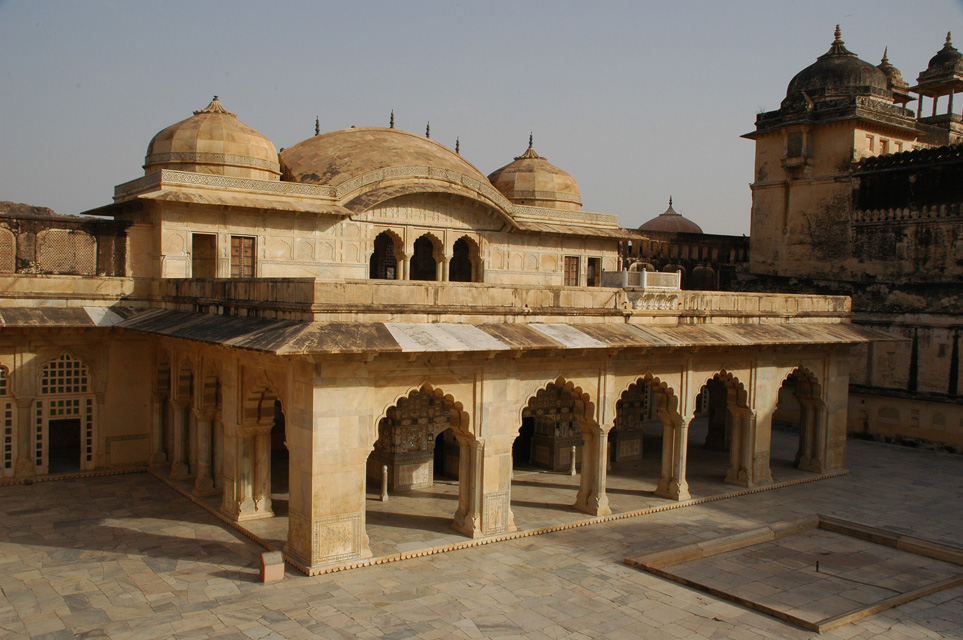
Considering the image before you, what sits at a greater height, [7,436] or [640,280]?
[640,280]

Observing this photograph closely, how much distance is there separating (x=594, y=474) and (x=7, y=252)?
11.8m

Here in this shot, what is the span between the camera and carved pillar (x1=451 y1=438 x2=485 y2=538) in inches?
494

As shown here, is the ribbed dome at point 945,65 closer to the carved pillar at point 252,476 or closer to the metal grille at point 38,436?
the carved pillar at point 252,476

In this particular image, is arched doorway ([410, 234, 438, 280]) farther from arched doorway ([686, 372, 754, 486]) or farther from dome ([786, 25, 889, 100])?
dome ([786, 25, 889, 100])

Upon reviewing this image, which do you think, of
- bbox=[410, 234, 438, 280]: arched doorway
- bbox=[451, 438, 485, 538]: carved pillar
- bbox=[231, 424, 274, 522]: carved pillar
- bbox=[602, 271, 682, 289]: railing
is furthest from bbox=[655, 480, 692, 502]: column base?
bbox=[410, 234, 438, 280]: arched doorway

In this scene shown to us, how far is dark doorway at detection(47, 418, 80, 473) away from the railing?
11.6 m

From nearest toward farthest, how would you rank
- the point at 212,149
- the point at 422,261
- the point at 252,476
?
the point at 252,476, the point at 212,149, the point at 422,261

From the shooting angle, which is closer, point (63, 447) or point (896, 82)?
point (63, 447)

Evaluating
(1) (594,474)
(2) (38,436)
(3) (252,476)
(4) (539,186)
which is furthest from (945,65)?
(2) (38,436)

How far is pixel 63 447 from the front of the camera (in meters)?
19.4

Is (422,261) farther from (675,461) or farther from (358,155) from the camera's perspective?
(675,461)

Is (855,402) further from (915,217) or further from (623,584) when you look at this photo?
(623,584)

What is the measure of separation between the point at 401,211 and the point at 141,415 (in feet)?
24.3

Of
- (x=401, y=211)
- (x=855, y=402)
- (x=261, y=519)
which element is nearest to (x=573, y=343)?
(x=261, y=519)
